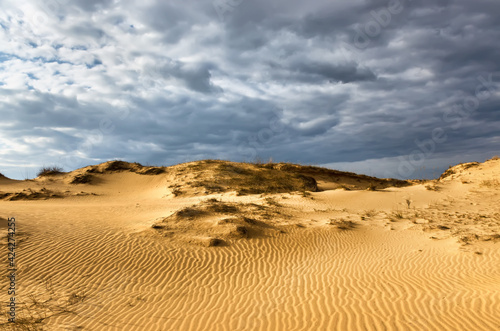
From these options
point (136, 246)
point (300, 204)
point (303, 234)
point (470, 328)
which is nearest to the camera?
point (470, 328)

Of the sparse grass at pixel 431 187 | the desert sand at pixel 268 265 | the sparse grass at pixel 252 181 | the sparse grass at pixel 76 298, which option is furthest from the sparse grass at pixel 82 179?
the sparse grass at pixel 431 187

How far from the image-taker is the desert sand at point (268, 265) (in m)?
6.34

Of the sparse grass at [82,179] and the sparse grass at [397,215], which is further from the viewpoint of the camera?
Result: the sparse grass at [82,179]

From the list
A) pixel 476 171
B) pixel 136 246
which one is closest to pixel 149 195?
pixel 136 246

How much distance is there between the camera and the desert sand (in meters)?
6.34

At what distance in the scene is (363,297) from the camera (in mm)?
7215

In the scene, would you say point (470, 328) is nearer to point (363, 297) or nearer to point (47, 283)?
point (363, 297)

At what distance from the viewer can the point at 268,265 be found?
34.2ft

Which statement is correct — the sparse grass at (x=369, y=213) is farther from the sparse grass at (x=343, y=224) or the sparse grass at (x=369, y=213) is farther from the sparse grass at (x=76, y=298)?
the sparse grass at (x=76, y=298)

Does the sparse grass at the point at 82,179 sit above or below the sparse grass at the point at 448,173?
above

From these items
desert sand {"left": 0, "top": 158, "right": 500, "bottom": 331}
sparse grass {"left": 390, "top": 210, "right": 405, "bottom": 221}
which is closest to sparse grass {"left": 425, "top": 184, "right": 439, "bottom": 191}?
desert sand {"left": 0, "top": 158, "right": 500, "bottom": 331}

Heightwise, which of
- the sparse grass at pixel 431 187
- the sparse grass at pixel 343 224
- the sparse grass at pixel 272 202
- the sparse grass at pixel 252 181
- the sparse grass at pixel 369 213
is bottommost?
the sparse grass at pixel 343 224

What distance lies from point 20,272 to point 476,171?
103 feet

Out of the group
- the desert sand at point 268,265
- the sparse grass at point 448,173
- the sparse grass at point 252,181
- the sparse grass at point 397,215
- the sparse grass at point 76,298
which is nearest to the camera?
the desert sand at point 268,265
